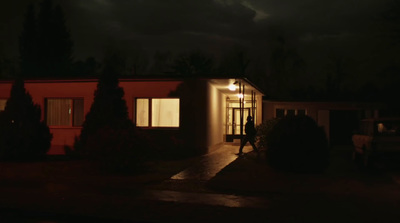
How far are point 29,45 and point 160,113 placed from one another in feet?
136

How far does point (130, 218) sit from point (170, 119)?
10.5 meters

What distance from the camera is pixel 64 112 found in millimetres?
18828

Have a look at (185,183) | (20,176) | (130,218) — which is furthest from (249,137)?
(130,218)

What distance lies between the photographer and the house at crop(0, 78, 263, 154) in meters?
17.5

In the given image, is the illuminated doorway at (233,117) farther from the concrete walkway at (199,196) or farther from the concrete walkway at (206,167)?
the concrete walkway at (199,196)

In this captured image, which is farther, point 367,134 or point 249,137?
point 249,137

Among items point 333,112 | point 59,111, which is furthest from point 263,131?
point 333,112

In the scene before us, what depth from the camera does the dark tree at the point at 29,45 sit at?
5219cm

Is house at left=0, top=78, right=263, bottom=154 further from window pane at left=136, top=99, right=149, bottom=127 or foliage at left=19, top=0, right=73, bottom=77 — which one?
foliage at left=19, top=0, right=73, bottom=77

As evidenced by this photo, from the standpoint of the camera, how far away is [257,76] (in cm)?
4966

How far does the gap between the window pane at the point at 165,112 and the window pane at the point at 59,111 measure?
12.8 feet

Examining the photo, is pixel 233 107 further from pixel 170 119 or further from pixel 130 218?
pixel 130 218

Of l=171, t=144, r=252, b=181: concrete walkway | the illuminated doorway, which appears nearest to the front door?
the illuminated doorway

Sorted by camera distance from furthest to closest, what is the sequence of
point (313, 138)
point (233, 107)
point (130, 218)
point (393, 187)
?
point (233, 107) → point (313, 138) → point (393, 187) → point (130, 218)
